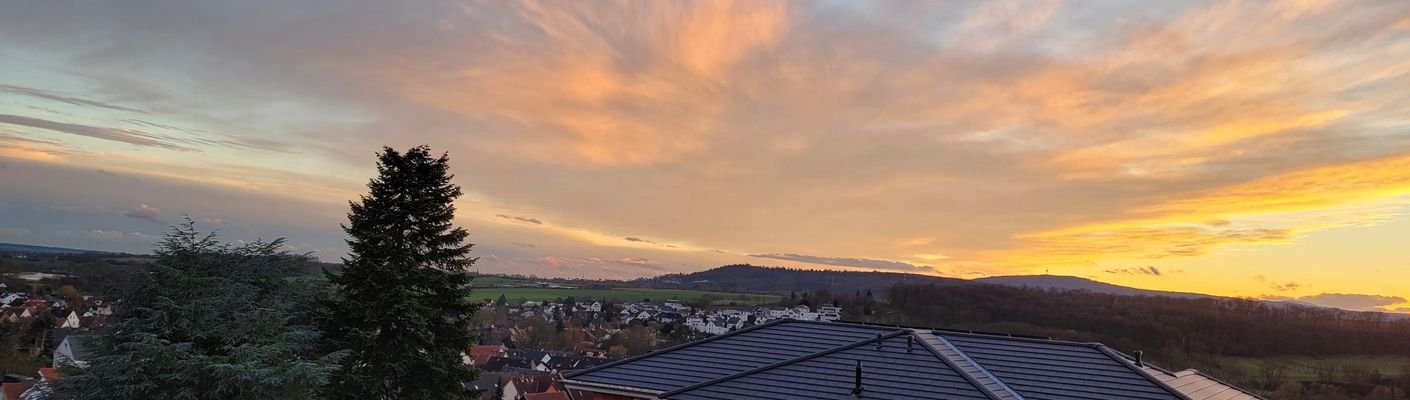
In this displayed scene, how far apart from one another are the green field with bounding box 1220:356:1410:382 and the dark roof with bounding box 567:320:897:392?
4300cm

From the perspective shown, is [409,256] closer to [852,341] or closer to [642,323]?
[852,341]

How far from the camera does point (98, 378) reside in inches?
505

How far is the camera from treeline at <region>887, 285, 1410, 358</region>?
149 ft

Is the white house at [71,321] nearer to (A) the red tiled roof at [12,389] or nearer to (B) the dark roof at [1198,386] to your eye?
(A) the red tiled roof at [12,389]

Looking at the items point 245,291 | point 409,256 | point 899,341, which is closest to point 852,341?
point 899,341

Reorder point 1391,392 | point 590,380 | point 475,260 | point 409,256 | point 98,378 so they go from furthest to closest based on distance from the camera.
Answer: point 1391,392 < point 475,260 < point 409,256 < point 98,378 < point 590,380

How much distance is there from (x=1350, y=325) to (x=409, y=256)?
5659 centimetres

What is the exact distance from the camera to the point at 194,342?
13656mm

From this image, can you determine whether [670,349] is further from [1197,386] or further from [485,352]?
[485,352]

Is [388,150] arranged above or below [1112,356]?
above

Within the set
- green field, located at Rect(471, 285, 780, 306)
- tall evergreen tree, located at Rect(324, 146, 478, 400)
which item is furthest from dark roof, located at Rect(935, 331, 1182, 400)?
green field, located at Rect(471, 285, 780, 306)

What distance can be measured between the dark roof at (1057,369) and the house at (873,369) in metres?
0.01

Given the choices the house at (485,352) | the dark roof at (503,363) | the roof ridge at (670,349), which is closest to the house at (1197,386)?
the roof ridge at (670,349)

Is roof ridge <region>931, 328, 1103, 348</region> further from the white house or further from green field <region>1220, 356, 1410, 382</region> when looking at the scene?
the white house
